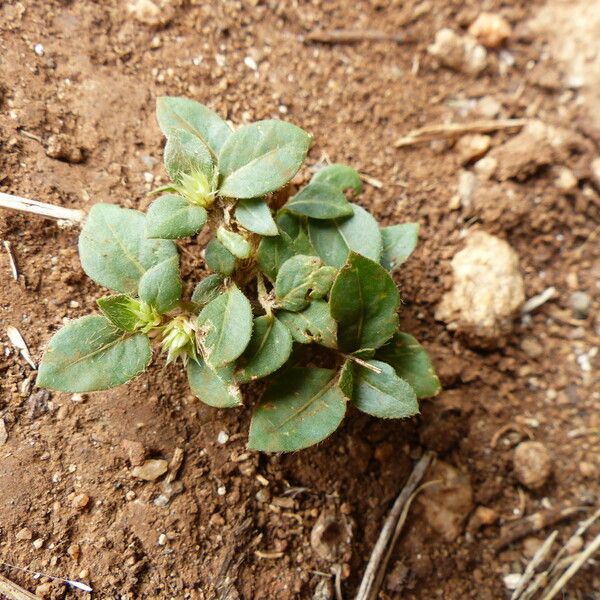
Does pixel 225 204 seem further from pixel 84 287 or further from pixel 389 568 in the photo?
pixel 389 568

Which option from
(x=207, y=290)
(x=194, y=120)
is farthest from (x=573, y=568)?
(x=194, y=120)

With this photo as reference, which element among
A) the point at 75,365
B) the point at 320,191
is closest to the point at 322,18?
the point at 320,191

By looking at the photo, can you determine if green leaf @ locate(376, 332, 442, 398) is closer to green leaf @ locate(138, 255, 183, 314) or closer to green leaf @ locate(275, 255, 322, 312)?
green leaf @ locate(275, 255, 322, 312)

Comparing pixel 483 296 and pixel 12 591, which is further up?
pixel 483 296

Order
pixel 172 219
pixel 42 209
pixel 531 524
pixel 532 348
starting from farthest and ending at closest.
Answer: pixel 532 348
pixel 531 524
pixel 42 209
pixel 172 219

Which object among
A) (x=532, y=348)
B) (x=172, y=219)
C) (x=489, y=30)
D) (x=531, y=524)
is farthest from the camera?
(x=489, y=30)

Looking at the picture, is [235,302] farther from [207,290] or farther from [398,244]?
[398,244]
